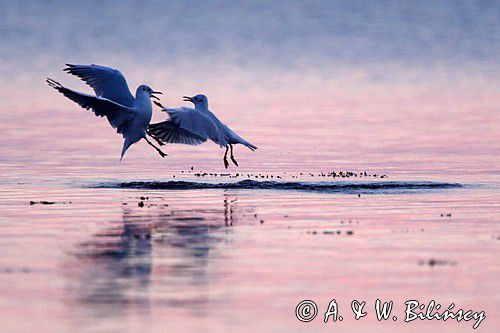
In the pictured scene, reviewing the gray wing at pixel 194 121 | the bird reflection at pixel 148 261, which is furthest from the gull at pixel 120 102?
the bird reflection at pixel 148 261

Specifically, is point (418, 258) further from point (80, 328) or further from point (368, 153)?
point (368, 153)

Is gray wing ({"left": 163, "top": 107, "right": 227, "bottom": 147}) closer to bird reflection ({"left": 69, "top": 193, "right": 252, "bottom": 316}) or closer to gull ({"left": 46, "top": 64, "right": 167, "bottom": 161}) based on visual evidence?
gull ({"left": 46, "top": 64, "right": 167, "bottom": 161})

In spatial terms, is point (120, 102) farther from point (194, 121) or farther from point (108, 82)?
point (194, 121)

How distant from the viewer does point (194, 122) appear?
23.7m

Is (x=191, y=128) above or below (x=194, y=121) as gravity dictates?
below

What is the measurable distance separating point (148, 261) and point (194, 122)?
1116 cm

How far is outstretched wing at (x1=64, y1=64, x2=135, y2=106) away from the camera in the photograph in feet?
80.2

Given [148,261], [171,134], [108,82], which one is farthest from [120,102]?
[148,261]

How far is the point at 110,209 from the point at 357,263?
27.3ft

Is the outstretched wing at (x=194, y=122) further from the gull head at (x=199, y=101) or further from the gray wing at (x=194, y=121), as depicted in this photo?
the gull head at (x=199, y=101)

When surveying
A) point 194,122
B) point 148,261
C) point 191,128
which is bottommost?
point 148,261

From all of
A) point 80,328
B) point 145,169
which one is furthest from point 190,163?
point 80,328

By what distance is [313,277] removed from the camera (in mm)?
11758

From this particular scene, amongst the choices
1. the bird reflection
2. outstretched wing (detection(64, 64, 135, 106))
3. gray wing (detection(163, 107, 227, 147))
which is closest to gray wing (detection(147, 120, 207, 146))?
gray wing (detection(163, 107, 227, 147))
